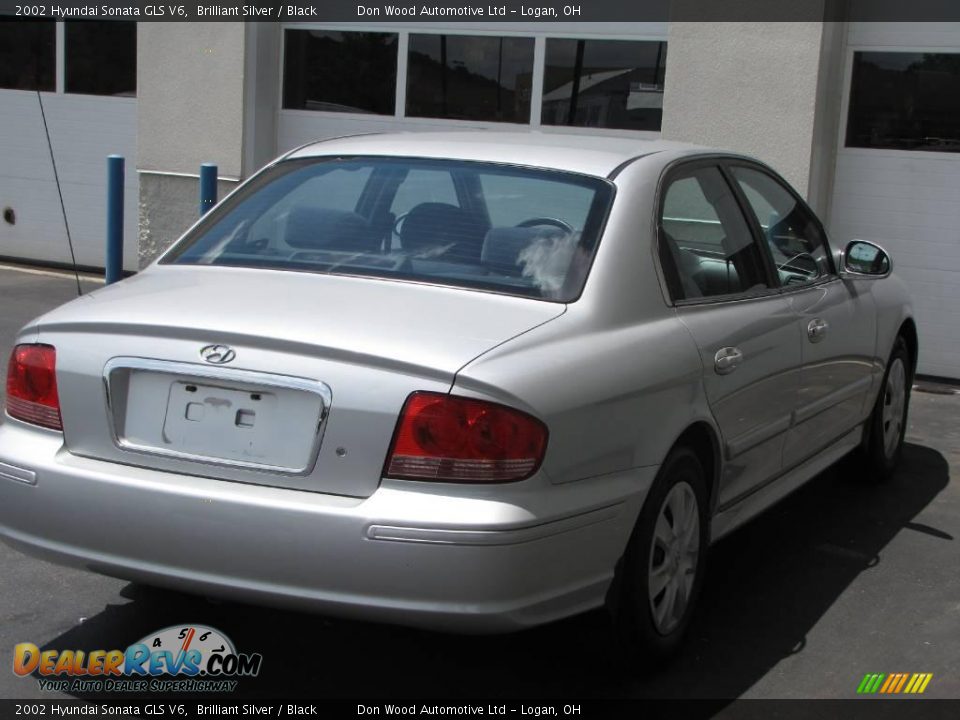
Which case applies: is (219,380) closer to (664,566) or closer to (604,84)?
(664,566)

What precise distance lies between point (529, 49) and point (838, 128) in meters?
2.56

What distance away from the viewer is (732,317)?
4184mm

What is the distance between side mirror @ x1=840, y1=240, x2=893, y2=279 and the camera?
5.42 metres

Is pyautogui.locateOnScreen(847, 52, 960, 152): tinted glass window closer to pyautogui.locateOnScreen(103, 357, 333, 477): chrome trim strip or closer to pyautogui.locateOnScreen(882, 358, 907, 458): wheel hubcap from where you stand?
pyautogui.locateOnScreen(882, 358, 907, 458): wheel hubcap

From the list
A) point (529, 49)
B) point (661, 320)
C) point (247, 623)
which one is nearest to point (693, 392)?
point (661, 320)

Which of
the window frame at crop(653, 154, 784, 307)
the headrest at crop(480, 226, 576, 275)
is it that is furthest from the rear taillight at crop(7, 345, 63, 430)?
the window frame at crop(653, 154, 784, 307)

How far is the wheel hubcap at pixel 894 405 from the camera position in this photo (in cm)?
604

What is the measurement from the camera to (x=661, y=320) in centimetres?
379

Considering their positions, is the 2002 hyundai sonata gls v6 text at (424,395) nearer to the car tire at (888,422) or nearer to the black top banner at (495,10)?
the car tire at (888,422)

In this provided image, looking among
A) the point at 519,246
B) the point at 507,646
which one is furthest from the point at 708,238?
the point at 507,646

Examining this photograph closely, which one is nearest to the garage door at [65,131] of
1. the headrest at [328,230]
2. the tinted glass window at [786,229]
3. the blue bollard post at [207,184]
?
the blue bollard post at [207,184]

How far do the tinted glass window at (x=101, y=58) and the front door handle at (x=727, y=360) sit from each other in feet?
30.2

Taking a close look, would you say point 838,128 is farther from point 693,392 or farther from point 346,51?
point 693,392

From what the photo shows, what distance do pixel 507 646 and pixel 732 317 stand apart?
127 cm
